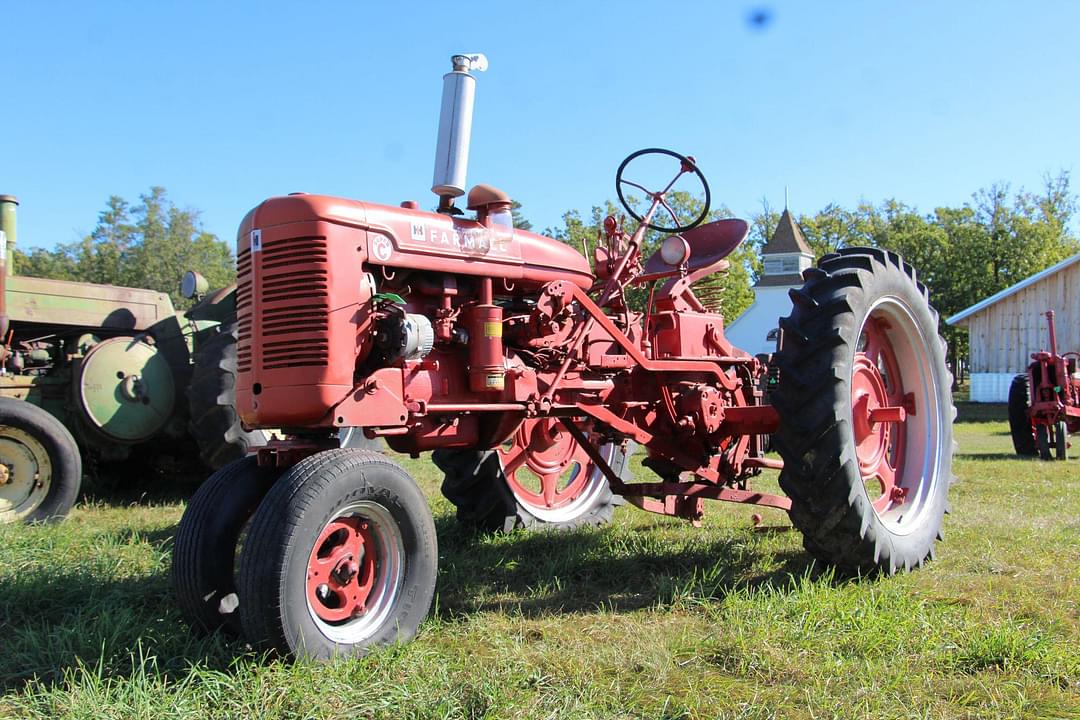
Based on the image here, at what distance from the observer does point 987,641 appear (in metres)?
3.26

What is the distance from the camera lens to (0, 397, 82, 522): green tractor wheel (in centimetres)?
643

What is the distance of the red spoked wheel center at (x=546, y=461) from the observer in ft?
18.6

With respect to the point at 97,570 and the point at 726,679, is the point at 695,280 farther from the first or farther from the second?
the point at 97,570

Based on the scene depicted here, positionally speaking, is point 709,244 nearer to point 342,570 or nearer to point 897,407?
point 897,407

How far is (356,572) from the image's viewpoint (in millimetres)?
3311

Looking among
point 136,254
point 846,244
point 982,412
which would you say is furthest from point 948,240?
point 136,254

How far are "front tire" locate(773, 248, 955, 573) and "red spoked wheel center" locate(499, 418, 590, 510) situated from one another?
178 centimetres

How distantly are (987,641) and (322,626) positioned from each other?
2.45m

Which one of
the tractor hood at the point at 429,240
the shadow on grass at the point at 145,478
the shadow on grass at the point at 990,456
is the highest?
the tractor hood at the point at 429,240

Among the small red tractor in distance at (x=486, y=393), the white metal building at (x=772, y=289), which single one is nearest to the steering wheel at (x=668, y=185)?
the small red tractor in distance at (x=486, y=393)

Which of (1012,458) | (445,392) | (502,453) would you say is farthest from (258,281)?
(1012,458)

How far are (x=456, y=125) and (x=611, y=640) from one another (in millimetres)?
2302

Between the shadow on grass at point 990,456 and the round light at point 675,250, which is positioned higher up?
the round light at point 675,250

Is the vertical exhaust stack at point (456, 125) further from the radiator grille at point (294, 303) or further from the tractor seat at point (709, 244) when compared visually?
the tractor seat at point (709, 244)
